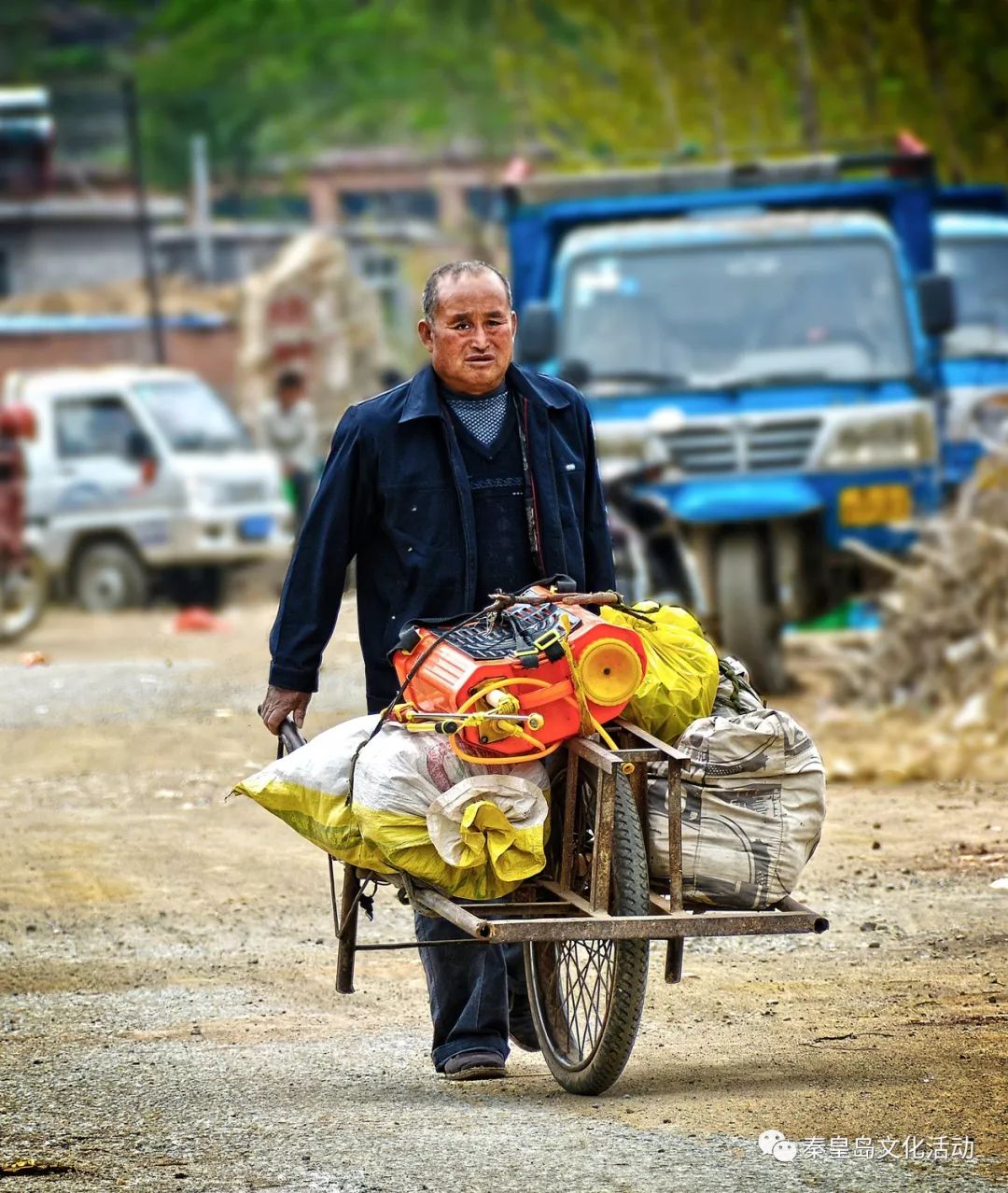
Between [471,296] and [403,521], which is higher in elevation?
[471,296]

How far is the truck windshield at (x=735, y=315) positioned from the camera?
13336 millimetres

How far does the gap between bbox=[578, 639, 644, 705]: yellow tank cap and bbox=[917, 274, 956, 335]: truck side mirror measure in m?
8.51

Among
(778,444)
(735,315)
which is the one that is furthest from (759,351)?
(778,444)

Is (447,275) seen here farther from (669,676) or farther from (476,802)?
(476,802)

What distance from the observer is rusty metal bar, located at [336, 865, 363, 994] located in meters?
5.40

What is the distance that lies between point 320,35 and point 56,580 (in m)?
31.2

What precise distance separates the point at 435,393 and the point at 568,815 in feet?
3.36

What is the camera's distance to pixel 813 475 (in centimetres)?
1273

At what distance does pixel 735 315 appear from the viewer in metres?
13.4

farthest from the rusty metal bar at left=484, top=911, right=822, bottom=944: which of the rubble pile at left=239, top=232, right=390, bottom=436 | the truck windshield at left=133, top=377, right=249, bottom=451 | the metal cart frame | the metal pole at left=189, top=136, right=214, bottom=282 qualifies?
the metal pole at left=189, top=136, right=214, bottom=282

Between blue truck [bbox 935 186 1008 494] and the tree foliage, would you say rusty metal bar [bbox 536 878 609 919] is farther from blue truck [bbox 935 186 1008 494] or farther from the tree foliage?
the tree foliage

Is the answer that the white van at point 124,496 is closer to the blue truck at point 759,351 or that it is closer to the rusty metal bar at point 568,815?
the blue truck at point 759,351

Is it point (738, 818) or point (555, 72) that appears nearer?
point (738, 818)

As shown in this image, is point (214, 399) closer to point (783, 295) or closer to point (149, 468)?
point (149, 468)
